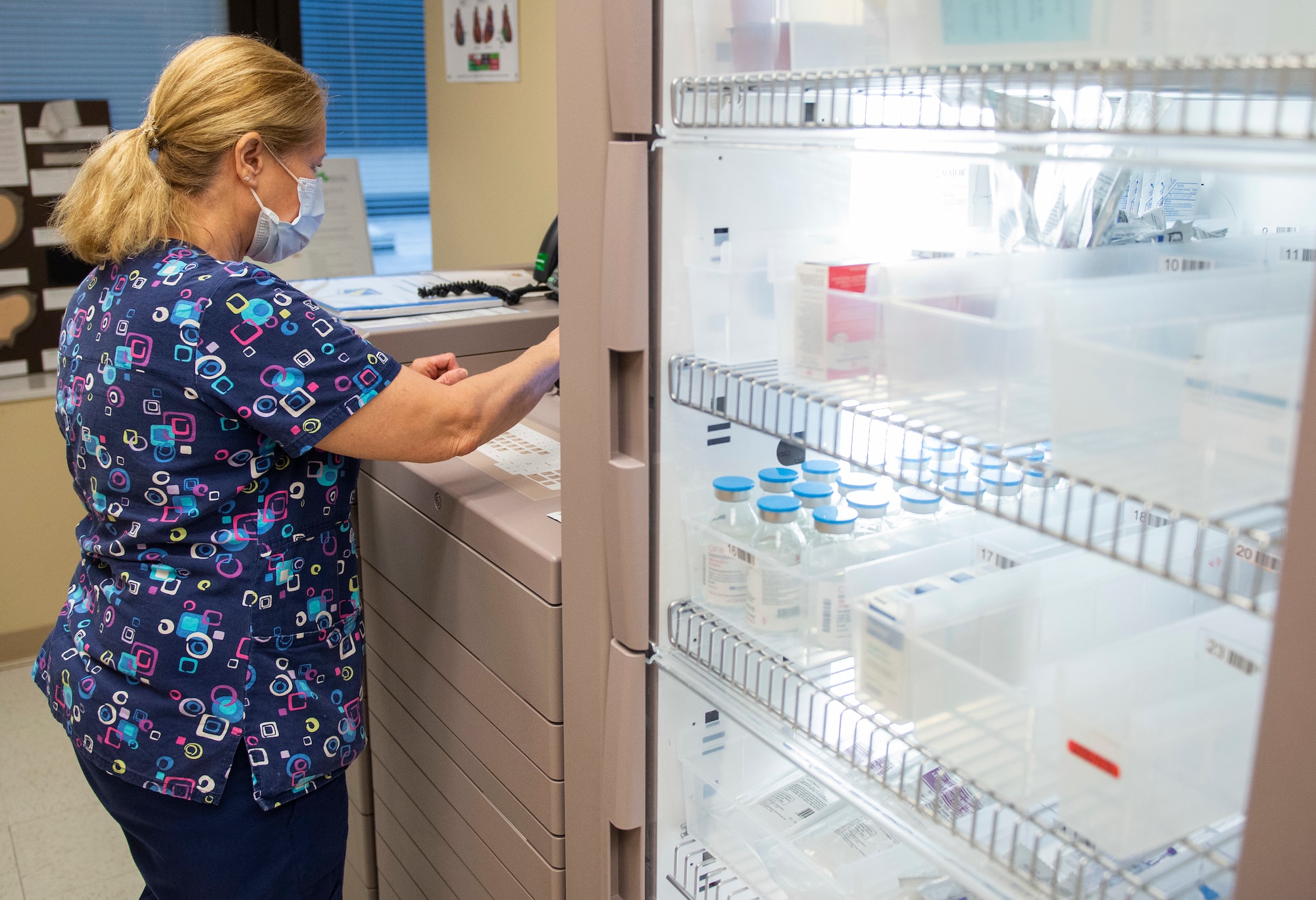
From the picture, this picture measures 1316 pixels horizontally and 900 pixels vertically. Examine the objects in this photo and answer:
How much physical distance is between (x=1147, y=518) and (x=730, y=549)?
478 millimetres

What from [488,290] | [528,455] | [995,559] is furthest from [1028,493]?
[488,290]

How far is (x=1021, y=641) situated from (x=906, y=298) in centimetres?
32

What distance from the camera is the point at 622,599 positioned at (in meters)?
1.29

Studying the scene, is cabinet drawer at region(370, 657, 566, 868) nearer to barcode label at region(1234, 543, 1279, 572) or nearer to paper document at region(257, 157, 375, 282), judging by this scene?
barcode label at region(1234, 543, 1279, 572)

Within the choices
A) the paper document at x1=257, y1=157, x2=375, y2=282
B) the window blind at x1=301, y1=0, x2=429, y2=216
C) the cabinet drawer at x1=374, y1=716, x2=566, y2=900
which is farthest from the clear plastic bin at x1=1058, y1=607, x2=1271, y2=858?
the window blind at x1=301, y1=0, x2=429, y2=216

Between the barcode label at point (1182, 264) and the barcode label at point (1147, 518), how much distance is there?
0.23m

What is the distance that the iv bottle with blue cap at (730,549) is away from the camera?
4.04 ft

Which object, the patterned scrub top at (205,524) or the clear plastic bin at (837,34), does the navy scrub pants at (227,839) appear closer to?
the patterned scrub top at (205,524)

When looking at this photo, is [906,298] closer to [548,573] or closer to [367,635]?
[548,573]

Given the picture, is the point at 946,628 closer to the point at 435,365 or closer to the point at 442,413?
the point at 442,413

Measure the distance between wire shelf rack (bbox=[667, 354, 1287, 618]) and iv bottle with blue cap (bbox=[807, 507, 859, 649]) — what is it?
0.40 ft

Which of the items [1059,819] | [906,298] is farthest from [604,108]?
[1059,819]

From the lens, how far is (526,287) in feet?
8.10

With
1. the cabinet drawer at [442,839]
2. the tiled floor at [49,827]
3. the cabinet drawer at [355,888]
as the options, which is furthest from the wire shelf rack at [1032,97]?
the tiled floor at [49,827]
